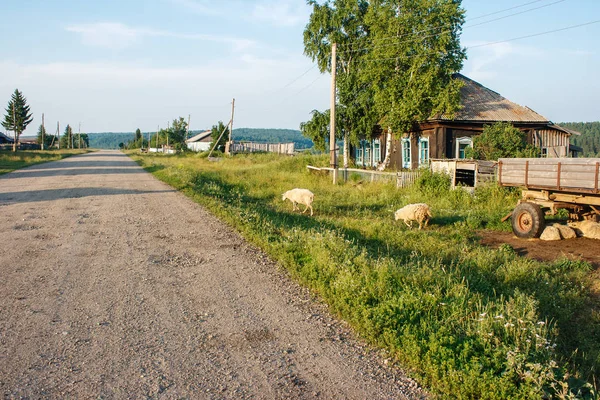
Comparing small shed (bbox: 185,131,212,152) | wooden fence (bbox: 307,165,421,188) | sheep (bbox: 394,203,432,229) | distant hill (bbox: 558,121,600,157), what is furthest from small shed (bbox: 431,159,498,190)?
small shed (bbox: 185,131,212,152)

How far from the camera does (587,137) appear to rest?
86.6 meters

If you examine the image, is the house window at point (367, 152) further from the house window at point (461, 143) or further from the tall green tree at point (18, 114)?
the tall green tree at point (18, 114)

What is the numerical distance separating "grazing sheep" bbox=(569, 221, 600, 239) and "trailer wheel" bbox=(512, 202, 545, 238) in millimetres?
1035

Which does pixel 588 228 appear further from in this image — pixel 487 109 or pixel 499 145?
pixel 487 109

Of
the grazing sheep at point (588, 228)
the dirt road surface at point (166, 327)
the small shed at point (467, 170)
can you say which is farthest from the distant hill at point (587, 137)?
the dirt road surface at point (166, 327)

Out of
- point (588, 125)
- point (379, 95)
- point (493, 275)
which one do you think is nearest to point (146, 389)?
point (493, 275)

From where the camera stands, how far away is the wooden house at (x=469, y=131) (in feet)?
82.2

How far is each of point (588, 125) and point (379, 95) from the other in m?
97.7

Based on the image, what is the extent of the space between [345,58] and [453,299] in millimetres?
27886

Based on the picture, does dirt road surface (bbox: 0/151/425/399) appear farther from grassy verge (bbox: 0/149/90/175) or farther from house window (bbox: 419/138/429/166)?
grassy verge (bbox: 0/149/90/175)

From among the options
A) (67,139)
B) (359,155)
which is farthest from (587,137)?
(67,139)

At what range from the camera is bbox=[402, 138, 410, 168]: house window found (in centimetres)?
2830

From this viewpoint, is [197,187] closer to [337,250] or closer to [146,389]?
[337,250]

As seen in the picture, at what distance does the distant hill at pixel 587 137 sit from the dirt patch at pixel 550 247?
52.2 metres
